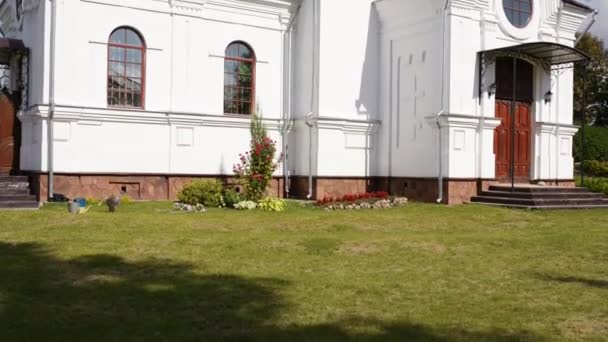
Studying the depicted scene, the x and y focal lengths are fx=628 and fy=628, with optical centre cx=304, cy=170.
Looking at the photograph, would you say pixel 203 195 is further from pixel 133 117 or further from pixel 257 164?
pixel 133 117

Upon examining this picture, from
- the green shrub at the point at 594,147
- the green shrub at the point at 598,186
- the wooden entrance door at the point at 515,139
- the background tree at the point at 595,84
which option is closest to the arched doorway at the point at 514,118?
the wooden entrance door at the point at 515,139

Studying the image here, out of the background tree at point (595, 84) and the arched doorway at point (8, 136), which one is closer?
the arched doorway at point (8, 136)

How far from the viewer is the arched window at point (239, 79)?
57.9 ft

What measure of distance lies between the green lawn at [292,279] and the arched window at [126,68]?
503 centimetres

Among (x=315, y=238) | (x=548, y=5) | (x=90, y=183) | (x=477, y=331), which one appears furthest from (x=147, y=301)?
(x=548, y=5)

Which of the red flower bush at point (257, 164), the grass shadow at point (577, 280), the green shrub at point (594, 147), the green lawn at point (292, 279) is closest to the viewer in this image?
the green lawn at point (292, 279)

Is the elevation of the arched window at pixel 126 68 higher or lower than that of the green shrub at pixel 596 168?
higher

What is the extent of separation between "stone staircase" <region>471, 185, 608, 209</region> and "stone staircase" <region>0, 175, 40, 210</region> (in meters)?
10.8

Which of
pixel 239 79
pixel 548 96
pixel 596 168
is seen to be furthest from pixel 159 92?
pixel 596 168

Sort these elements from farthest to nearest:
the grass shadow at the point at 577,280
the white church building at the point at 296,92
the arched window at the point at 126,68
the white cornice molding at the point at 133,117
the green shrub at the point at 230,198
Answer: the arched window at the point at 126,68, the white church building at the point at 296,92, the white cornice molding at the point at 133,117, the green shrub at the point at 230,198, the grass shadow at the point at 577,280

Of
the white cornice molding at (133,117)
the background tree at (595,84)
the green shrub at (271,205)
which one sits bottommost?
the green shrub at (271,205)

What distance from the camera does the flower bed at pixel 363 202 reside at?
14.9 meters

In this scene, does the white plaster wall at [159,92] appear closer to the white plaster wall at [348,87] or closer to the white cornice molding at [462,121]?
the white plaster wall at [348,87]

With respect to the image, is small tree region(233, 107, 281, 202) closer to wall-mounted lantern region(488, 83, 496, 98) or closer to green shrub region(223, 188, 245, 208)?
green shrub region(223, 188, 245, 208)
